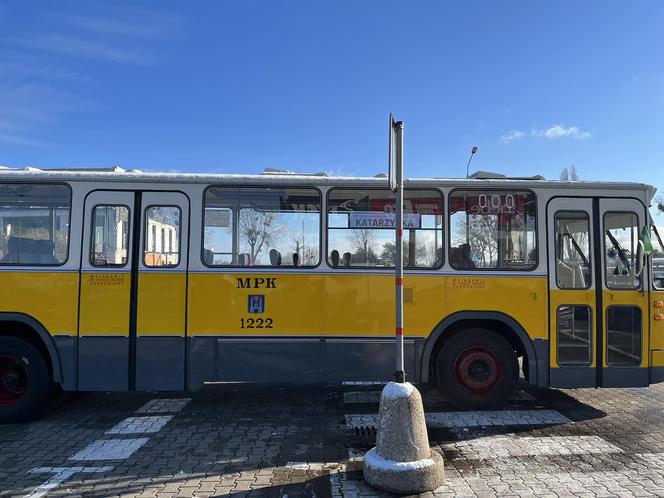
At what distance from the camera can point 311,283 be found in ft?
20.8

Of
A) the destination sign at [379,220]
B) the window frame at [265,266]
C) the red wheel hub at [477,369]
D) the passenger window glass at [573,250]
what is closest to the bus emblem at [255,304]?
the window frame at [265,266]

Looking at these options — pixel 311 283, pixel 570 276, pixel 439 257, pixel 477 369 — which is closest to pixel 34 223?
pixel 311 283

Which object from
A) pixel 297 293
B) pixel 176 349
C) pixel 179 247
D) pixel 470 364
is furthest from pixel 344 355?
pixel 179 247

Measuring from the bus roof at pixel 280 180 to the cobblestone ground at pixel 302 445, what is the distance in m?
2.99

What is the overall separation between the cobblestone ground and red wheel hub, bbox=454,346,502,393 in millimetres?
424

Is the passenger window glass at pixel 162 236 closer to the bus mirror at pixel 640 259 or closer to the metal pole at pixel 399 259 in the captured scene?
the metal pole at pixel 399 259

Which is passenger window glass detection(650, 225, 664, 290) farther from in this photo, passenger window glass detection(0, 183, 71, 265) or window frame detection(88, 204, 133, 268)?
passenger window glass detection(0, 183, 71, 265)

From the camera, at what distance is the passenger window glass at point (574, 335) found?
629 cm

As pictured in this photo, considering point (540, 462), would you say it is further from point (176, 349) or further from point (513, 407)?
point (176, 349)

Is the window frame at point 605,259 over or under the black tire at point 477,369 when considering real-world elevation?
over

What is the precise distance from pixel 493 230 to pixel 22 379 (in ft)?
20.8

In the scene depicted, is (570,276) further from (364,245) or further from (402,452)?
(402,452)

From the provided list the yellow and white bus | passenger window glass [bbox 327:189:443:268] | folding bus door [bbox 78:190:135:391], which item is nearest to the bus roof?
the yellow and white bus

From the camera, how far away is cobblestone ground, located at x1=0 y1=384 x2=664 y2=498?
14.6 ft
